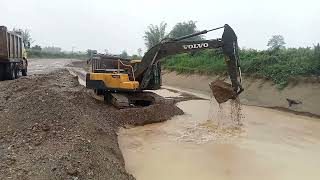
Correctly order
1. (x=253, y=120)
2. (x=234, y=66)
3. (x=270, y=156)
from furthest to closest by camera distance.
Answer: (x=253, y=120) → (x=234, y=66) → (x=270, y=156)

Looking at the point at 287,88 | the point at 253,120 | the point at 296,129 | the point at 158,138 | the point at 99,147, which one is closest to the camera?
the point at 99,147

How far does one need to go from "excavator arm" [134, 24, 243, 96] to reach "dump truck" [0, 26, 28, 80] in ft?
28.6

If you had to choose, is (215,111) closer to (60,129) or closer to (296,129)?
(296,129)

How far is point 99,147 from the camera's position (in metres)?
9.84

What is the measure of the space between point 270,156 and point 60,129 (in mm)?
5102

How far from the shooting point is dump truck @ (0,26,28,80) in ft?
75.2

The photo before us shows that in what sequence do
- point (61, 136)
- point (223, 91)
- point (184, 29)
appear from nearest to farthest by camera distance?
point (61, 136) → point (223, 91) → point (184, 29)

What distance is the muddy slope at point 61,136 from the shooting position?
768 cm

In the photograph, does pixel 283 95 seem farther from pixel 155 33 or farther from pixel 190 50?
pixel 155 33

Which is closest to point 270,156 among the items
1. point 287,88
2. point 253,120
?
point 253,120

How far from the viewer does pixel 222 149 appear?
12172mm

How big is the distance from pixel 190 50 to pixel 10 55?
1192cm

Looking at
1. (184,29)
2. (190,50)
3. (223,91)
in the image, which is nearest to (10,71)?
(190,50)

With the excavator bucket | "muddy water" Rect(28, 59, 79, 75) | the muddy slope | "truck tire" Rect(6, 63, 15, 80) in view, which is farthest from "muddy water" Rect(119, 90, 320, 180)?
"muddy water" Rect(28, 59, 79, 75)
